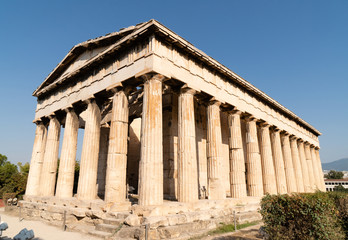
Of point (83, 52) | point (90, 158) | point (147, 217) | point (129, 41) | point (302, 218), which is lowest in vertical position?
point (147, 217)

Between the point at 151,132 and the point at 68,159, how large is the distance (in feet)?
25.2

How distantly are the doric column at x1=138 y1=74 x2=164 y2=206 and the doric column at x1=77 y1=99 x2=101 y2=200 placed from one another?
453cm

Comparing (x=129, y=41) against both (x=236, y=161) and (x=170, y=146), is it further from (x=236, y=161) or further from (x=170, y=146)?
(x=236, y=161)

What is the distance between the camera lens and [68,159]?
14.8 meters

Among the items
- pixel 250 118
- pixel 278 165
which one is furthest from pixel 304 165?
pixel 250 118

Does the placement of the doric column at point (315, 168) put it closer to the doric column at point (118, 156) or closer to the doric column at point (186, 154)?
the doric column at point (186, 154)

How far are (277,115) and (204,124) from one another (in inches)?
325

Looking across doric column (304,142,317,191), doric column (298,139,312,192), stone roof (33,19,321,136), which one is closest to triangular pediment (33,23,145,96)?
stone roof (33,19,321,136)

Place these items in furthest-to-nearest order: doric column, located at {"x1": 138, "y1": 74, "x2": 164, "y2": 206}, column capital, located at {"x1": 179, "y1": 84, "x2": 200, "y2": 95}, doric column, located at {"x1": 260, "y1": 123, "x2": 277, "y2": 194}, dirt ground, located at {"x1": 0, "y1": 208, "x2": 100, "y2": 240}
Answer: doric column, located at {"x1": 260, "y1": 123, "x2": 277, "y2": 194} < column capital, located at {"x1": 179, "y1": 84, "x2": 200, "y2": 95} < doric column, located at {"x1": 138, "y1": 74, "x2": 164, "y2": 206} < dirt ground, located at {"x1": 0, "y1": 208, "x2": 100, "y2": 240}

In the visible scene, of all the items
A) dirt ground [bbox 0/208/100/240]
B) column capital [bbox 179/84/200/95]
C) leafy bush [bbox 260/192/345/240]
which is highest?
column capital [bbox 179/84/200/95]

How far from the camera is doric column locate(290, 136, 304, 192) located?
23.5 m

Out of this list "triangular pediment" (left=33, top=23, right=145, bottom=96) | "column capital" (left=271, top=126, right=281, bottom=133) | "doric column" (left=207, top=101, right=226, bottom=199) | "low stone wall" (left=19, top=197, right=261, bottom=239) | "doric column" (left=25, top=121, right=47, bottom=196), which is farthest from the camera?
"column capital" (left=271, top=126, right=281, bottom=133)

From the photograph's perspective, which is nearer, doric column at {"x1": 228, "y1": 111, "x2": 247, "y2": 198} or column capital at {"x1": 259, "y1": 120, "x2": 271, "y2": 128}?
doric column at {"x1": 228, "y1": 111, "x2": 247, "y2": 198}

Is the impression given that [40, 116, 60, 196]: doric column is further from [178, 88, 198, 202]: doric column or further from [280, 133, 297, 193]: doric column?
[280, 133, 297, 193]: doric column
